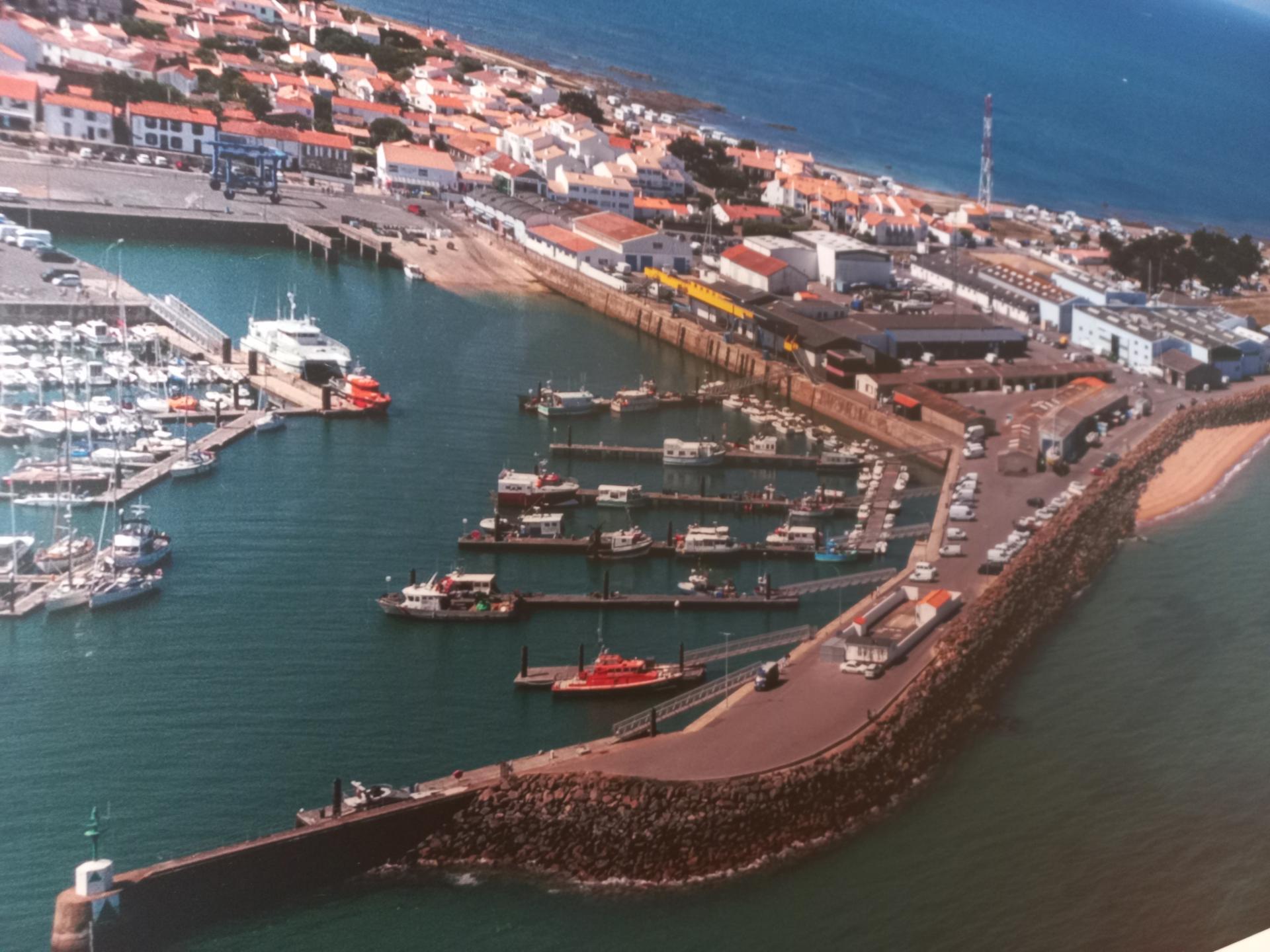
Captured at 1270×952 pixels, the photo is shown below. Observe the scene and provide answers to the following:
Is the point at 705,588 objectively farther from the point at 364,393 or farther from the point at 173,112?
the point at 173,112

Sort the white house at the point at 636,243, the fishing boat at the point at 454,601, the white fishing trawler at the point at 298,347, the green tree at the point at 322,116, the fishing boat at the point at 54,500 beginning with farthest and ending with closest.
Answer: the white house at the point at 636,243 < the green tree at the point at 322,116 < the white fishing trawler at the point at 298,347 < the fishing boat at the point at 454,601 < the fishing boat at the point at 54,500

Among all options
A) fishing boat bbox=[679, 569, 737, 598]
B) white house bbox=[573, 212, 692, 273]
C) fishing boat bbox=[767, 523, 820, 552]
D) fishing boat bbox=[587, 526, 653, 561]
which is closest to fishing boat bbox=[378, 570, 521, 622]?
fishing boat bbox=[587, 526, 653, 561]

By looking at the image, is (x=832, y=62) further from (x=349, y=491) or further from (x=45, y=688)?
(x=45, y=688)

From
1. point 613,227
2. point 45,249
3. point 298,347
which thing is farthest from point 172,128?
point 613,227

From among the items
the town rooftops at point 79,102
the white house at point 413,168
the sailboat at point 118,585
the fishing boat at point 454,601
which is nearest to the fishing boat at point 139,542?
the sailboat at point 118,585

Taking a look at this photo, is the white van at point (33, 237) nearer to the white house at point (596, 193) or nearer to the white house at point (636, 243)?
the white house at point (636, 243)
